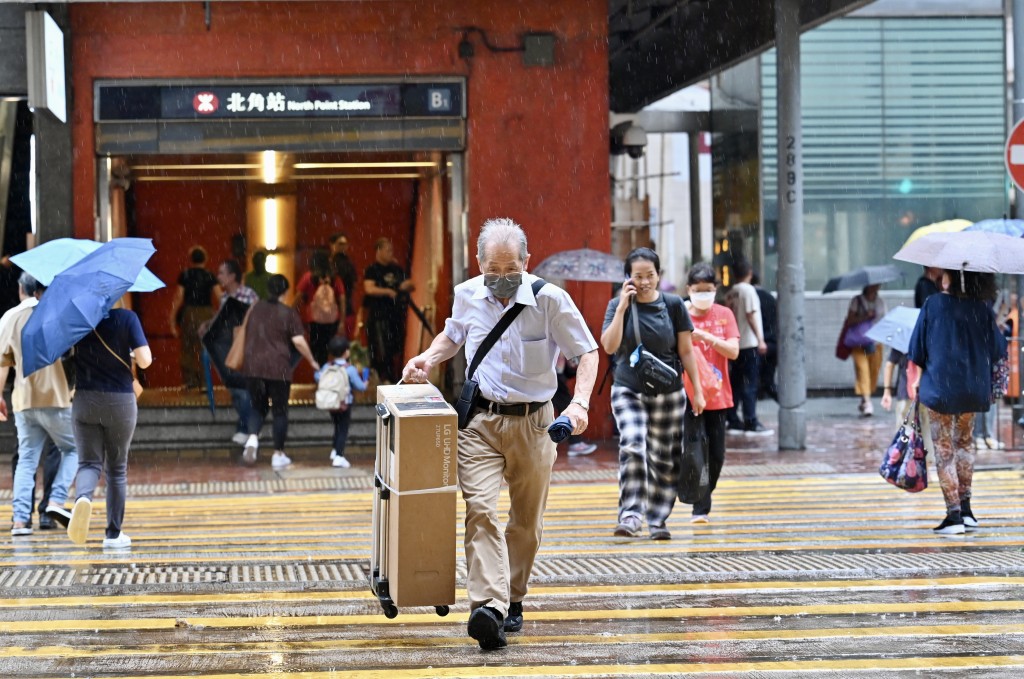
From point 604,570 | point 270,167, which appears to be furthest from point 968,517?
point 270,167

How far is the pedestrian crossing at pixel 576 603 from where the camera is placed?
6.06 m

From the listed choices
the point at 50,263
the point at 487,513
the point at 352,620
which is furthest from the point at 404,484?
the point at 50,263

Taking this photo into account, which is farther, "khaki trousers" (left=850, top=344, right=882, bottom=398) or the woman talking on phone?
"khaki trousers" (left=850, top=344, right=882, bottom=398)

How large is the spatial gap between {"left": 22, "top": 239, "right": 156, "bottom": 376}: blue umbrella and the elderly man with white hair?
3222 mm

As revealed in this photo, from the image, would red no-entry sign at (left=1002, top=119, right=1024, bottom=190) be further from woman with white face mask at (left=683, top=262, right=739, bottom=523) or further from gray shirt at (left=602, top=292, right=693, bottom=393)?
gray shirt at (left=602, top=292, right=693, bottom=393)

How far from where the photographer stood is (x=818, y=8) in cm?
1509

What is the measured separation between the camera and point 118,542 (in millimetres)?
9523

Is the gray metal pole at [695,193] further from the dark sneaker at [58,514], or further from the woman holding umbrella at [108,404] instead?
the woman holding umbrella at [108,404]

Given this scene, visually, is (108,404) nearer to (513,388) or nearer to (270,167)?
(513,388)

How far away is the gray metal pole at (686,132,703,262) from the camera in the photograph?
25016mm

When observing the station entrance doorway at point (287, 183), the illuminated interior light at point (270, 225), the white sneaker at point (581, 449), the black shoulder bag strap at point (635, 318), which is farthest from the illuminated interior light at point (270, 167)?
the black shoulder bag strap at point (635, 318)

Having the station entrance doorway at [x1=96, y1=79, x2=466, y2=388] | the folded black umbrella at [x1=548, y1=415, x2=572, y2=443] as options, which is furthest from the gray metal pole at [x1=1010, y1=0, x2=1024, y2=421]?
the folded black umbrella at [x1=548, y1=415, x2=572, y2=443]

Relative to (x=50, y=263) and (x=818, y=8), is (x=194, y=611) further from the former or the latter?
(x=818, y=8)

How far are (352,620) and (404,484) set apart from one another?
1030 mm
